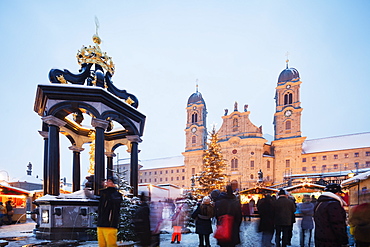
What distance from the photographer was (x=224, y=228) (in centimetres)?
577

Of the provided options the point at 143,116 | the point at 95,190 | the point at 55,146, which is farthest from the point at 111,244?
the point at 143,116

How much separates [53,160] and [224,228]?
22.6 ft

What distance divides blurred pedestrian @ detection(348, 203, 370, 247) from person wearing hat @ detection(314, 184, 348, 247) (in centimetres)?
82

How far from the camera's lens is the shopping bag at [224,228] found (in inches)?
223

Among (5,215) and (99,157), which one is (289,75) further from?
(99,157)

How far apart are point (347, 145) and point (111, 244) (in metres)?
67.0

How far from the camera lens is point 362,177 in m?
11.0

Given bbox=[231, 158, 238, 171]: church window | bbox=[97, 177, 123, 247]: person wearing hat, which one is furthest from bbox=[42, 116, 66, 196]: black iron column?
bbox=[231, 158, 238, 171]: church window

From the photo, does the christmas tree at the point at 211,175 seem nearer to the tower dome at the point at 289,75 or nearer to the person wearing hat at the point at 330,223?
the person wearing hat at the point at 330,223

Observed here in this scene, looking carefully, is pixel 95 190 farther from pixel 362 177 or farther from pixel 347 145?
pixel 347 145

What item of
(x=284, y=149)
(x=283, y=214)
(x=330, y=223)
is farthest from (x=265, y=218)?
(x=284, y=149)

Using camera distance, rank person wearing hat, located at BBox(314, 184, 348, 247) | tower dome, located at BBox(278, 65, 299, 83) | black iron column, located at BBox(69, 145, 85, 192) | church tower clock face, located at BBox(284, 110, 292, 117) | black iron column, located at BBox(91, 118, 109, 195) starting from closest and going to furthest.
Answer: person wearing hat, located at BBox(314, 184, 348, 247) → black iron column, located at BBox(91, 118, 109, 195) → black iron column, located at BBox(69, 145, 85, 192) → church tower clock face, located at BBox(284, 110, 292, 117) → tower dome, located at BBox(278, 65, 299, 83)

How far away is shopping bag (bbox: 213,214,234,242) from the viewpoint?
5672mm

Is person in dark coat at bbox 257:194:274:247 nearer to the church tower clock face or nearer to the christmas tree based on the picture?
the christmas tree
